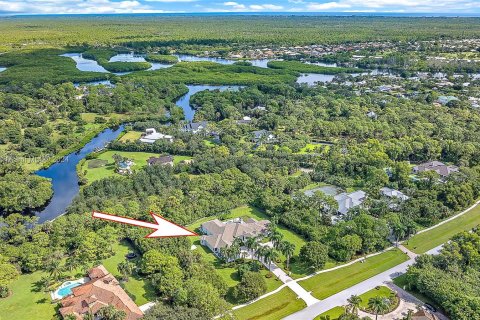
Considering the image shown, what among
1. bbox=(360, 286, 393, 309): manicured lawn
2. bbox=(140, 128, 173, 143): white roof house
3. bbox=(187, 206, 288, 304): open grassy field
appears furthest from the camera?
bbox=(140, 128, 173, 143): white roof house

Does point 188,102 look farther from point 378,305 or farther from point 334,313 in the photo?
point 378,305

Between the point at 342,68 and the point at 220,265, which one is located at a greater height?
the point at 342,68

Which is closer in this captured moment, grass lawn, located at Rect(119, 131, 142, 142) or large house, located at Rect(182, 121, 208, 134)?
grass lawn, located at Rect(119, 131, 142, 142)

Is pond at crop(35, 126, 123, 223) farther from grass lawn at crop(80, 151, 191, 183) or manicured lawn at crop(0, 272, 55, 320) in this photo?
manicured lawn at crop(0, 272, 55, 320)

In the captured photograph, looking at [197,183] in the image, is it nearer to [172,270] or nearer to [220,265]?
[220,265]

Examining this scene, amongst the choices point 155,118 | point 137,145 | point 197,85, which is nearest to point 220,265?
point 137,145

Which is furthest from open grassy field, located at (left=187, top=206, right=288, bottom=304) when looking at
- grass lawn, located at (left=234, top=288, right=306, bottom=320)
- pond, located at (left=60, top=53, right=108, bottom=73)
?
pond, located at (left=60, top=53, right=108, bottom=73)

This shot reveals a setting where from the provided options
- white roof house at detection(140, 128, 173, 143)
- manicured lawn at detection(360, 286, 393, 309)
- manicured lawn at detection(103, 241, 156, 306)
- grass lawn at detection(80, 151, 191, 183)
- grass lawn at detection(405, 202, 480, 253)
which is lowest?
manicured lawn at detection(360, 286, 393, 309)

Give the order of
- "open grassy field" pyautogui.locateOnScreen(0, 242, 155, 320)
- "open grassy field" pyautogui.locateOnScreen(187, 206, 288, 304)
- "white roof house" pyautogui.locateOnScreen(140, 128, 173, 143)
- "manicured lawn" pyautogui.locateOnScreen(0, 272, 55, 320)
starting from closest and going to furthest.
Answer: "manicured lawn" pyautogui.locateOnScreen(0, 272, 55, 320) < "open grassy field" pyautogui.locateOnScreen(0, 242, 155, 320) < "open grassy field" pyautogui.locateOnScreen(187, 206, 288, 304) < "white roof house" pyautogui.locateOnScreen(140, 128, 173, 143)
